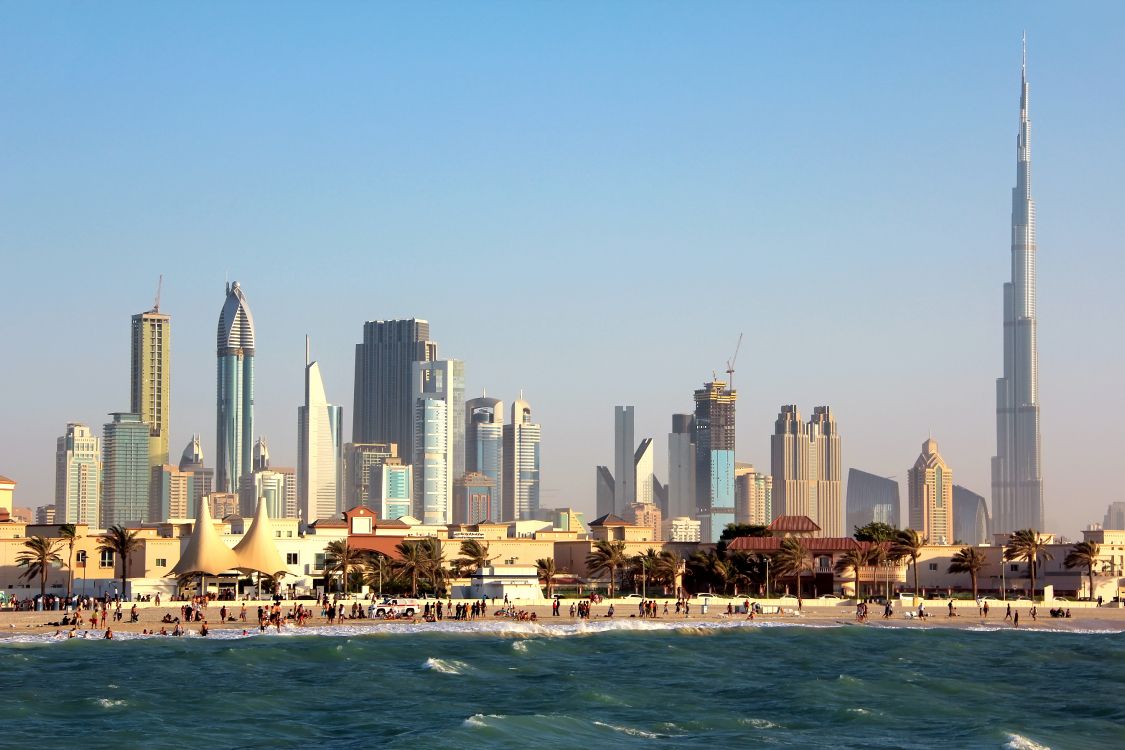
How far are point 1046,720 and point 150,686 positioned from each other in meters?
34.7

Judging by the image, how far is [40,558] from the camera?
112 m

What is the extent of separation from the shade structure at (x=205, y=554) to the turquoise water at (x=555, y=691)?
2503 centimetres

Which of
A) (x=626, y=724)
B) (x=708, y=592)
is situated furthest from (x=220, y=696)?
(x=708, y=592)

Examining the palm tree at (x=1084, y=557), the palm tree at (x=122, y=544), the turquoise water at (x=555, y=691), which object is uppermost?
the palm tree at (x=122, y=544)

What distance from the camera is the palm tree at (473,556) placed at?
5032 inches

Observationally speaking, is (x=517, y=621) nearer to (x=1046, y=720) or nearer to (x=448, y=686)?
(x=448, y=686)

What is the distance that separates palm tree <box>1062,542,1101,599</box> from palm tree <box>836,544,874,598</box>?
1681 cm

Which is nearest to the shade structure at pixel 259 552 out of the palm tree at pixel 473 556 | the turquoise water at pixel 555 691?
the palm tree at pixel 473 556

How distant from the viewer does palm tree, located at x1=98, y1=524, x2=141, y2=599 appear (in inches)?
4520

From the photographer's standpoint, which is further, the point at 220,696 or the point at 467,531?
the point at 467,531

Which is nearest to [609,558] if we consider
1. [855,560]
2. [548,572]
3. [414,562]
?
[548,572]

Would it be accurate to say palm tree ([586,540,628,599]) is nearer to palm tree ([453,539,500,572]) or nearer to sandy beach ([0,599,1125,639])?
sandy beach ([0,599,1125,639])

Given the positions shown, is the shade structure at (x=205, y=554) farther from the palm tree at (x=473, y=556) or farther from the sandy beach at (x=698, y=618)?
the palm tree at (x=473, y=556)

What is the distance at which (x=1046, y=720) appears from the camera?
2256 inches
